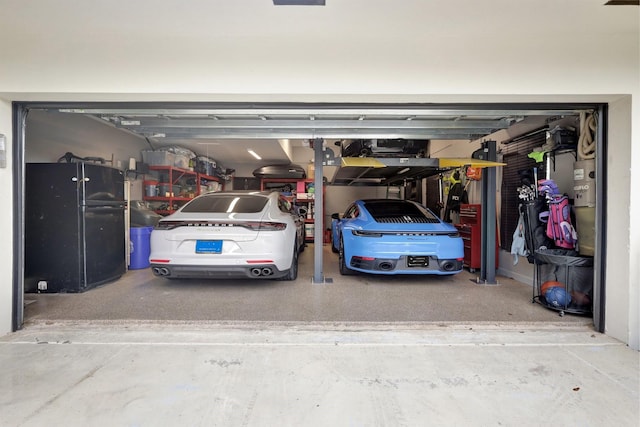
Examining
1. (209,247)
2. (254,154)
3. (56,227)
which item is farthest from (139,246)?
(254,154)

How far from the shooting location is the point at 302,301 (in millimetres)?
3525

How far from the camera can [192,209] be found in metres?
4.12

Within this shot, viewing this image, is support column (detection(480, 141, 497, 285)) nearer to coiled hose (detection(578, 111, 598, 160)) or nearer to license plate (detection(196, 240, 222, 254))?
coiled hose (detection(578, 111, 598, 160))

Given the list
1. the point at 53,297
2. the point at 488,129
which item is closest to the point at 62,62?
the point at 53,297

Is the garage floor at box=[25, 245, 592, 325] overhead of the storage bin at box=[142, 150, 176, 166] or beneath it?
beneath

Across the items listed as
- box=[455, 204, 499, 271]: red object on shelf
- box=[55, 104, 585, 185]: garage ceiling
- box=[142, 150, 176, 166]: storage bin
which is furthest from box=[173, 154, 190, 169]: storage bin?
box=[455, 204, 499, 271]: red object on shelf

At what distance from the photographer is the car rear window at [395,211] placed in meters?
4.58

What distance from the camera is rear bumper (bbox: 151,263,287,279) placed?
11.6ft

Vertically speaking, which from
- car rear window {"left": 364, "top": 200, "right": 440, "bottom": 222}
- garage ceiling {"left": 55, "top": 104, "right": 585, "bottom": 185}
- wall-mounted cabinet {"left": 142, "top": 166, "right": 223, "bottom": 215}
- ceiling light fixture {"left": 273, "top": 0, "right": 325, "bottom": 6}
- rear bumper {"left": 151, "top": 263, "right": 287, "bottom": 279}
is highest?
ceiling light fixture {"left": 273, "top": 0, "right": 325, "bottom": 6}

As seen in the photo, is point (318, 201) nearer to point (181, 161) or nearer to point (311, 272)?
point (311, 272)

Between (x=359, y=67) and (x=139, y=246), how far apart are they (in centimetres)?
483

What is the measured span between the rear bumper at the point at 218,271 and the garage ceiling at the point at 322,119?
5.81ft

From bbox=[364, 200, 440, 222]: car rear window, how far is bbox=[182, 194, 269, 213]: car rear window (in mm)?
1744

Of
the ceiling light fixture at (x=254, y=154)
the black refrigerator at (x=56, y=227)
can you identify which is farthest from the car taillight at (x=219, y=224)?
the ceiling light fixture at (x=254, y=154)
